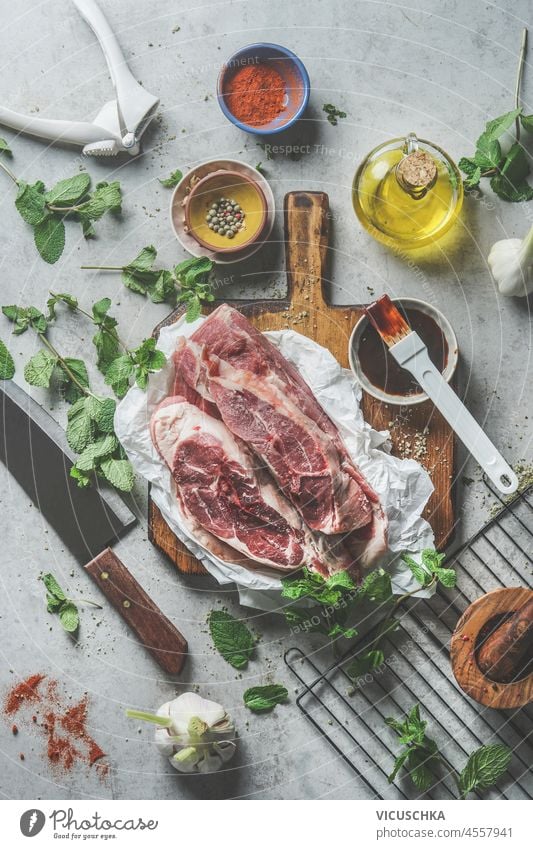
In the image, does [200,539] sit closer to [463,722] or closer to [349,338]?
[349,338]

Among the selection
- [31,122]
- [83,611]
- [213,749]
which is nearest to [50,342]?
[31,122]

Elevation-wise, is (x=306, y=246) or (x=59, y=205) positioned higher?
(x=59, y=205)

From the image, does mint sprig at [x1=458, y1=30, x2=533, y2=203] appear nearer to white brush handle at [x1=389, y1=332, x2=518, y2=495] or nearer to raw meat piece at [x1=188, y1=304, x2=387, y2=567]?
white brush handle at [x1=389, y1=332, x2=518, y2=495]

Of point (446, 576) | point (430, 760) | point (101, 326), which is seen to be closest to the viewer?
point (446, 576)

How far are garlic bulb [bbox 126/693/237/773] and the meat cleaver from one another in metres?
0.10

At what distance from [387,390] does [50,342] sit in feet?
2.88

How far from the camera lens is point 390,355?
6.40 feet

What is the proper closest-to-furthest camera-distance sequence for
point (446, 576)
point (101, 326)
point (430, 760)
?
point (446, 576), point (430, 760), point (101, 326)

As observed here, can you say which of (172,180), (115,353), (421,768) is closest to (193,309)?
(115,353)

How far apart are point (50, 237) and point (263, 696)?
4.20 feet

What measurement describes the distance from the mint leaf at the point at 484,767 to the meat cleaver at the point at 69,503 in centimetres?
73
